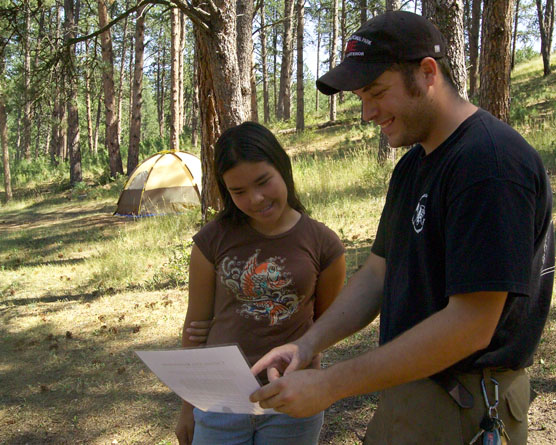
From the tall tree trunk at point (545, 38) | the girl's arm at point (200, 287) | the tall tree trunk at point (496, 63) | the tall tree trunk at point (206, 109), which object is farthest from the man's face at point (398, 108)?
the tall tree trunk at point (545, 38)

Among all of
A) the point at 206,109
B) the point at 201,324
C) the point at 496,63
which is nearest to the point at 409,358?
the point at 201,324

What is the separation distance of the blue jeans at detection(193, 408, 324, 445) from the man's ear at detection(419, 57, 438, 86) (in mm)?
1230

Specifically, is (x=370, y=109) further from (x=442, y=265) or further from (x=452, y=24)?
(x=452, y=24)

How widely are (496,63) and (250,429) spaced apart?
6801mm

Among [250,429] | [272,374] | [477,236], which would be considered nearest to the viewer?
[477,236]

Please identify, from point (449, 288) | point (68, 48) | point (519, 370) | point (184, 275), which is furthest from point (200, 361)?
point (68, 48)

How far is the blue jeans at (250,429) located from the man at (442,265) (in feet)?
1.13

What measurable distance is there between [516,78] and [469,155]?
28.9 m

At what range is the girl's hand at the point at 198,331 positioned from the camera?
217 cm

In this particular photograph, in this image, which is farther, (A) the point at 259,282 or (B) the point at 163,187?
(B) the point at 163,187

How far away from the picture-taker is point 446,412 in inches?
55.9

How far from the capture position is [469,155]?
4.25 feet

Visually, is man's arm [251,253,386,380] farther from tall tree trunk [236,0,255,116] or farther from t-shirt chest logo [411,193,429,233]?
tall tree trunk [236,0,255,116]

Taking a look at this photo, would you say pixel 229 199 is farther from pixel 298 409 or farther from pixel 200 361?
pixel 298 409
